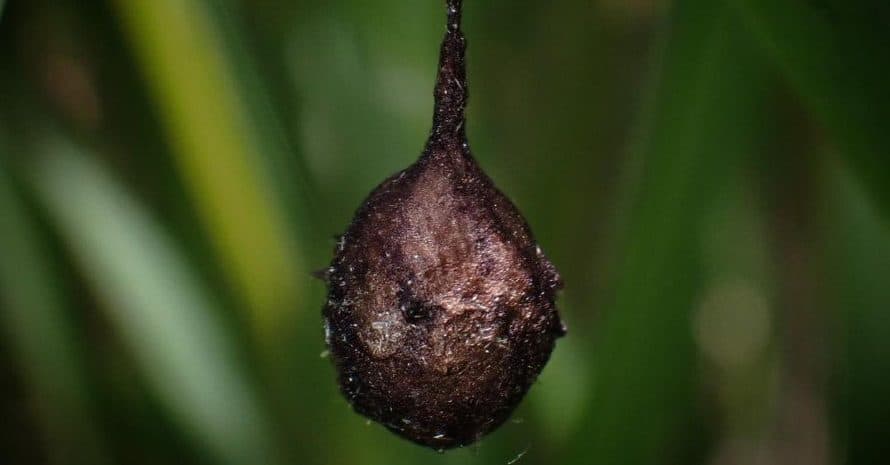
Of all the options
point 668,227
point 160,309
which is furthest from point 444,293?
point 160,309

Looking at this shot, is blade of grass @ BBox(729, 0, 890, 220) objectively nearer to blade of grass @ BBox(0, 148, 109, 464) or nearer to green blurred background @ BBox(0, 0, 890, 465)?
green blurred background @ BBox(0, 0, 890, 465)

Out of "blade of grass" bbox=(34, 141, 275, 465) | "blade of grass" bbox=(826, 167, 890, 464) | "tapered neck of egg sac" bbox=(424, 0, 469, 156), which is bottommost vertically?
"blade of grass" bbox=(826, 167, 890, 464)

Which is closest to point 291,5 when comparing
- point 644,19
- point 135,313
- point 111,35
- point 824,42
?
point 111,35

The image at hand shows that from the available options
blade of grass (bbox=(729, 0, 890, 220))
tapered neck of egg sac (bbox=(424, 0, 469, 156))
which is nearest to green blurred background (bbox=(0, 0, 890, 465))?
blade of grass (bbox=(729, 0, 890, 220))

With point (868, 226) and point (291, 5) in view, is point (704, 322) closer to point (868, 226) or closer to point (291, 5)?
point (868, 226)

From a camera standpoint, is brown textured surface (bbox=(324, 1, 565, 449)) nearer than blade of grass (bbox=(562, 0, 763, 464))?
Yes

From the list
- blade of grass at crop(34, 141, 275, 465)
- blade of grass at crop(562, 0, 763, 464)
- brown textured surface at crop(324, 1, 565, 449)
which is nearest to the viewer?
brown textured surface at crop(324, 1, 565, 449)
